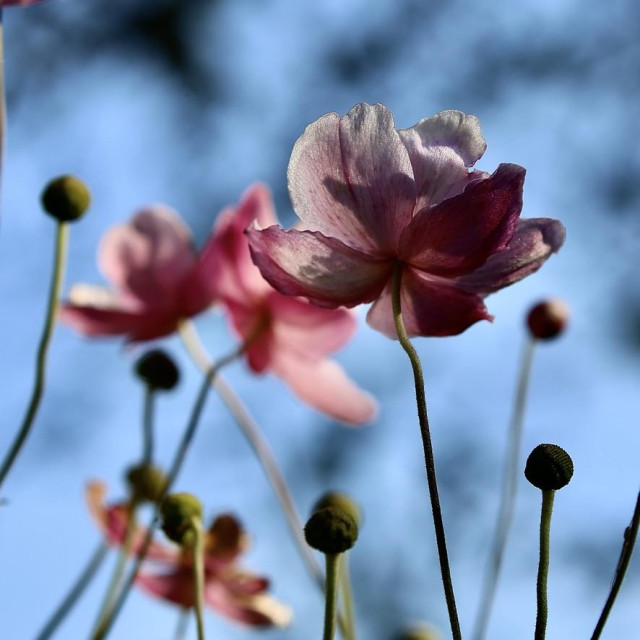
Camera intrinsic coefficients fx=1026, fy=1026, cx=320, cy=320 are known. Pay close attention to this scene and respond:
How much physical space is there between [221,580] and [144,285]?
10.7 inches

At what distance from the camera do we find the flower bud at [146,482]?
0.70 meters

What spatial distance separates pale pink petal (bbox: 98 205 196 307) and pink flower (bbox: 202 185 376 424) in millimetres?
50

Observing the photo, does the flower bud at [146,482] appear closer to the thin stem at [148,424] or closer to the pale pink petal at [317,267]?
the thin stem at [148,424]

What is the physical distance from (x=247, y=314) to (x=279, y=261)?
1.23ft

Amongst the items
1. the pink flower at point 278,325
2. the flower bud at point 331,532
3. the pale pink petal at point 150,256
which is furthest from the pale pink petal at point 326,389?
the flower bud at point 331,532

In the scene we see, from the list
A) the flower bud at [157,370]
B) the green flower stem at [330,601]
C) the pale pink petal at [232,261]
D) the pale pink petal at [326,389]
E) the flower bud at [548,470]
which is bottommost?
the green flower stem at [330,601]

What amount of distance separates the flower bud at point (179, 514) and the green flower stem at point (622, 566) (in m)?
0.20

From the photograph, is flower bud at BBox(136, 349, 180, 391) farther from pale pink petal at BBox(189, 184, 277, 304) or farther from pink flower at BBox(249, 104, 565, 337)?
pink flower at BBox(249, 104, 565, 337)

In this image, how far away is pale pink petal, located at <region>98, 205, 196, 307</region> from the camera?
895 mm

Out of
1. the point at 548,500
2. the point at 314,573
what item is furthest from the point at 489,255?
the point at 314,573

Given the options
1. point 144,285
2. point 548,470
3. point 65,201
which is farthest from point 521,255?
point 144,285

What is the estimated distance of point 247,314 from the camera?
0.89 m

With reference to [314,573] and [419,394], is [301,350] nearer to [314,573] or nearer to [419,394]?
[314,573]

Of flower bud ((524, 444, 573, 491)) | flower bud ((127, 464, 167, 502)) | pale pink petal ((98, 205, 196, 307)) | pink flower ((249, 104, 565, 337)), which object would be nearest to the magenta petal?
pink flower ((249, 104, 565, 337))
